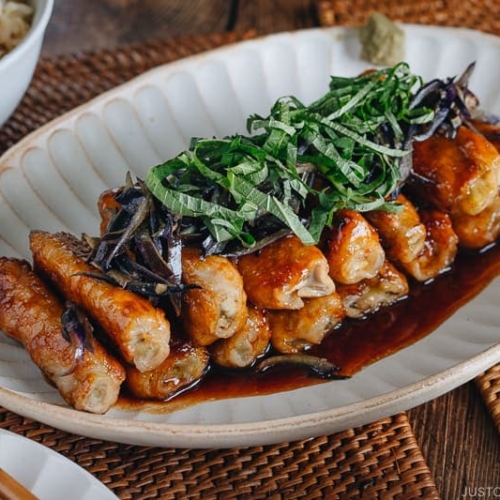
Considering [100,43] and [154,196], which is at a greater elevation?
[154,196]

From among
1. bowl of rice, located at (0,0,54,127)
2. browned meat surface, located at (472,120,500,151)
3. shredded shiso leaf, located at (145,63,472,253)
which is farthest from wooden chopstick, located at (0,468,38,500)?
browned meat surface, located at (472,120,500,151)

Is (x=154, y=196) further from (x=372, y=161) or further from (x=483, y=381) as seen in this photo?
(x=483, y=381)

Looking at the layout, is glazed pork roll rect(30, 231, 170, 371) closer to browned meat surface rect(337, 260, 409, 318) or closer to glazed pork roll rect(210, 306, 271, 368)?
glazed pork roll rect(210, 306, 271, 368)

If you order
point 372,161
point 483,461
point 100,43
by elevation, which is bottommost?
point 483,461

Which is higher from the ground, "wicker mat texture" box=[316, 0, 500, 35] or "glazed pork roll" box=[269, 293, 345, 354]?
"wicker mat texture" box=[316, 0, 500, 35]

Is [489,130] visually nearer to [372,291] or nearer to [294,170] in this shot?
[372,291]

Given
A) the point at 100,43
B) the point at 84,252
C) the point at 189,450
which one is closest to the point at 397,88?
the point at 84,252

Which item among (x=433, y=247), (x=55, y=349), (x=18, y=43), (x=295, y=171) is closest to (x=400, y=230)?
(x=433, y=247)
